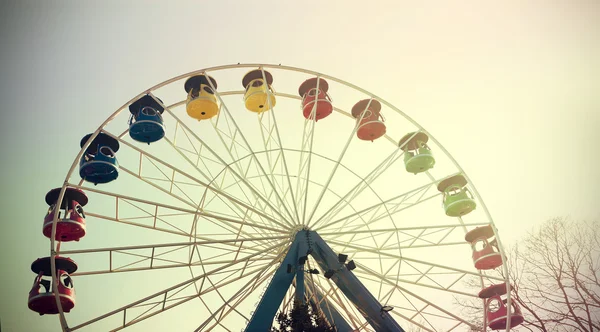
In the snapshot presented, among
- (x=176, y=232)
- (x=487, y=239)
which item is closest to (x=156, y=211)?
(x=176, y=232)

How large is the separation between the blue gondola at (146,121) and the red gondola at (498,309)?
1184 centimetres

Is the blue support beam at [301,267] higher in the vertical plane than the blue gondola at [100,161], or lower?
lower

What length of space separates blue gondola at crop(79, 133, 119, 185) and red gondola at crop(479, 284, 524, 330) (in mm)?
12414

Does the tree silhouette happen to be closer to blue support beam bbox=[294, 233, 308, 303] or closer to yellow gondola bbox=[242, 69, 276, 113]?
blue support beam bbox=[294, 233, 308, 303]

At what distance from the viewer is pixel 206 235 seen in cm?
1291

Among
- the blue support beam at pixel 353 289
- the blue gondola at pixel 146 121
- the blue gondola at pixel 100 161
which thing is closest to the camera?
the blue support beam at pixel 353 289

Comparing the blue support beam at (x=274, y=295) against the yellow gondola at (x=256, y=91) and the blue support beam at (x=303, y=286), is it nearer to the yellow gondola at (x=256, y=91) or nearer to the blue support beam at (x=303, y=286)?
the blue support beam at (x=303, y=286)

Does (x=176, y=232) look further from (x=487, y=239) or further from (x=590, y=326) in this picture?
(x=590, y=326)

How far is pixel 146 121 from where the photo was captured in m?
12.9

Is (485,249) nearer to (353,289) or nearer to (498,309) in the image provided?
(498,309)

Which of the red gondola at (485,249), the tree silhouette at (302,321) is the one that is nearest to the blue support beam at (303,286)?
the tree silhouette at (302,321)

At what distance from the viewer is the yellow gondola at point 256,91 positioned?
47.3 feet

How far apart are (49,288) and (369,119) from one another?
11.3m

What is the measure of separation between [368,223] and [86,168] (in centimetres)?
897
